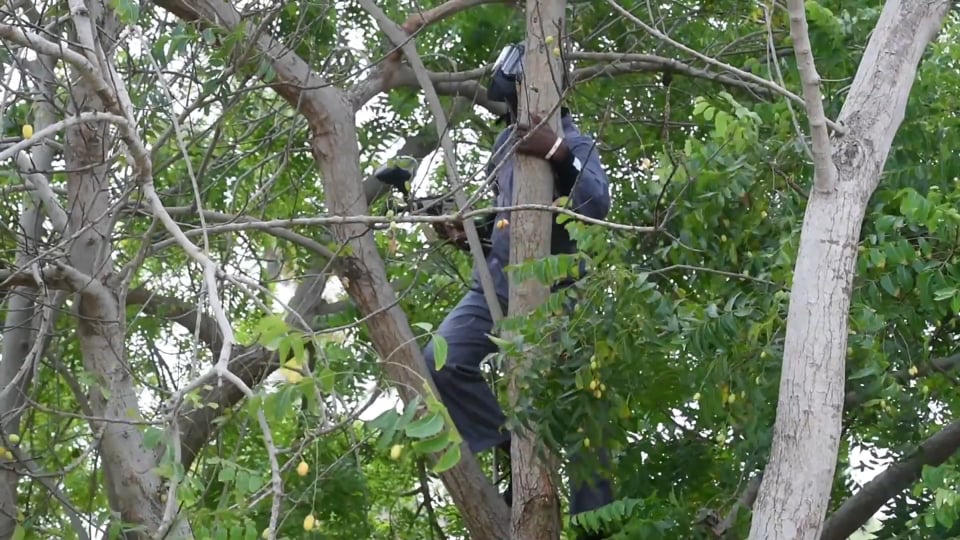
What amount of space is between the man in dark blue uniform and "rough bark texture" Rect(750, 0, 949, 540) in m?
1.39

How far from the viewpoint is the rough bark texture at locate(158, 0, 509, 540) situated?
5.43m

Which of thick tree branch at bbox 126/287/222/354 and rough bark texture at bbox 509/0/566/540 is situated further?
thick tree branch at bbox 126/287/222/354

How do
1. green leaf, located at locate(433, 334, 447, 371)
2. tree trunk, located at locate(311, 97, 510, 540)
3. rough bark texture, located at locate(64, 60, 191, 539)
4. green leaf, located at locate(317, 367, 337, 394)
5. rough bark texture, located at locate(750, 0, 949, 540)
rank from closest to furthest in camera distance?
green leaf, located at locate(317, 367, 337, 394) < green leaf, located at locate(433, 334, 447, 371) < rough bark texture, located at locate(750, 0, 949, 540) < rough bark texture, located at locate(64, 60, 191, 539) < tree trunk, located at locate(311, 97, 510, 540)

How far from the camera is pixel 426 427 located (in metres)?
2.72

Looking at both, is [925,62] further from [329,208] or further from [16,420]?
[16,420]

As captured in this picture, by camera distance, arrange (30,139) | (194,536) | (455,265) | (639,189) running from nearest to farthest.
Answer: (30,139) < (194,536) < (639,189) < (455,265)

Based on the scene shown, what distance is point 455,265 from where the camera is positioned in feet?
25.2

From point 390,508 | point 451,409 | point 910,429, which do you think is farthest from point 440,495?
point 910,429

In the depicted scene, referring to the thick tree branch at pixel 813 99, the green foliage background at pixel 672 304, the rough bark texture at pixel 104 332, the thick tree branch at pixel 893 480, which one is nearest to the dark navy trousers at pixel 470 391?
the green foliage background at pixel 672 304

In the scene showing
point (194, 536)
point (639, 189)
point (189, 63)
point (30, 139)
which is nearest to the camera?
point (30, 139)

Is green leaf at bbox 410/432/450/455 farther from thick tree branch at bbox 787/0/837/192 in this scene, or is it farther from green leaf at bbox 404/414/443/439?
thick tree branch at bbox 787/0/837/192

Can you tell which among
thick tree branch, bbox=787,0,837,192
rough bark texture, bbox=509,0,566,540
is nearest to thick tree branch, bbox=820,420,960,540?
rough bark texture, bbox=509,0,566,540

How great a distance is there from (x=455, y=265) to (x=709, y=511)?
2640 millimetres

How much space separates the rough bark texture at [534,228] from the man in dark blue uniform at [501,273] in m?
0.08
